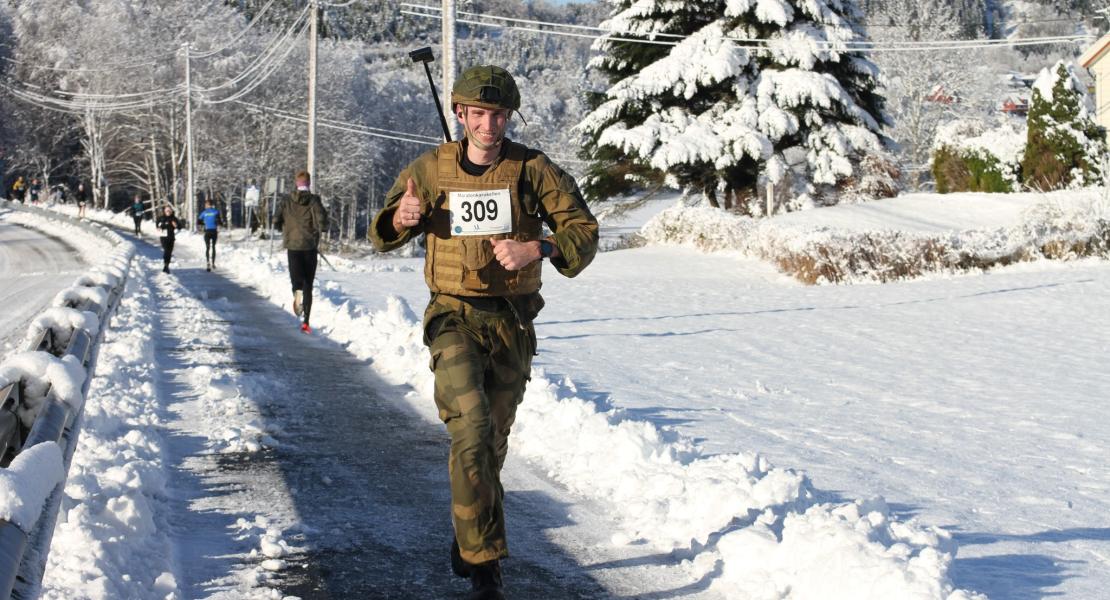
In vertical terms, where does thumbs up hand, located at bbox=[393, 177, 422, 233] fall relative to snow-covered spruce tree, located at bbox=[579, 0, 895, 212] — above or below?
below

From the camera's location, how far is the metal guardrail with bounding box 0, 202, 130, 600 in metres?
2.83

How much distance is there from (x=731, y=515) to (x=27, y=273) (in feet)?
89.9

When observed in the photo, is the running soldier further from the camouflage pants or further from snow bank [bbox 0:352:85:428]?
snow bank [bbox 0:352:85:428]

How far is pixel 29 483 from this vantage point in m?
3.15

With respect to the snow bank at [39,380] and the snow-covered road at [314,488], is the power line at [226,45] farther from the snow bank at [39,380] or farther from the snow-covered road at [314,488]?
the snow bank at [39,380]

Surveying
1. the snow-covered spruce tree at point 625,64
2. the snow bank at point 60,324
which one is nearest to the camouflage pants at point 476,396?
the snow bank at point 60,324

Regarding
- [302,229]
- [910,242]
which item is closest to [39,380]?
[302,229]

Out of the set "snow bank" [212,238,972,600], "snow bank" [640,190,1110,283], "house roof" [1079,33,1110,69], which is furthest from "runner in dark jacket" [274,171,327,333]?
"house roof" [1079,33,1110,69]

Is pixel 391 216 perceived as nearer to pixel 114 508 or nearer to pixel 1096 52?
pixel 114 508

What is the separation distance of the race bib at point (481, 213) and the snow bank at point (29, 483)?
5.43 feet

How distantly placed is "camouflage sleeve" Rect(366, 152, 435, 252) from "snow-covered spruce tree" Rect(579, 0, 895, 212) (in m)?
24.9

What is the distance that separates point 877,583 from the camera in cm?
412

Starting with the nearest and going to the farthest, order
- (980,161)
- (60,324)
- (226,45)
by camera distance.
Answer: (60,324) → (980,161) → (226,45)

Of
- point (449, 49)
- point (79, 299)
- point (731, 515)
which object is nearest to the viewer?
point (731, 515)
